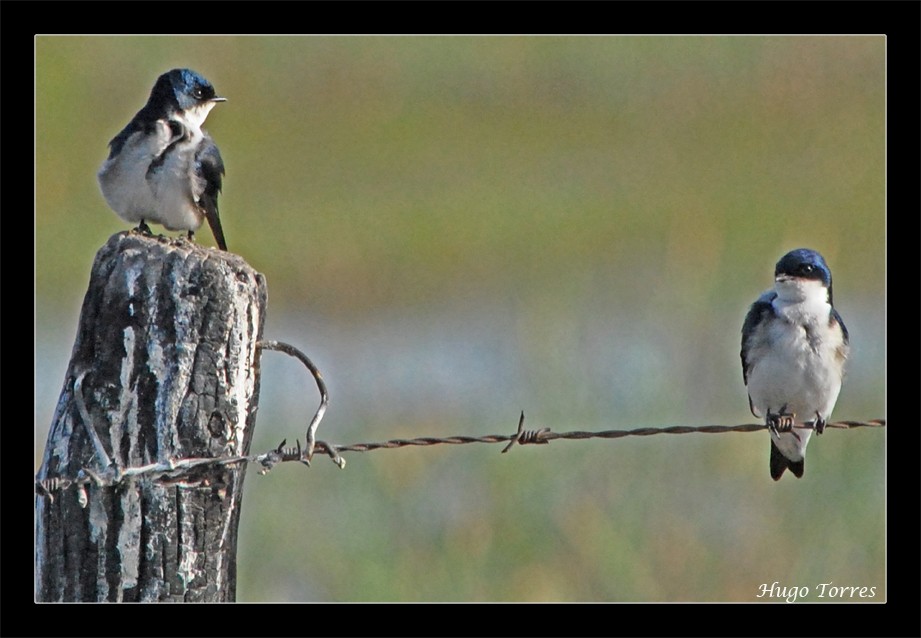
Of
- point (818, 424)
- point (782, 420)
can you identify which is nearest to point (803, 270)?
point (782, 420)

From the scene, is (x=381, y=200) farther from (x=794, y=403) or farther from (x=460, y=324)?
(x=794, y=403)

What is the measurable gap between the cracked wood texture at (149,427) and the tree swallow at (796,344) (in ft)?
11.5

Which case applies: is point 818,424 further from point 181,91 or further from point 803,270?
point 181,91

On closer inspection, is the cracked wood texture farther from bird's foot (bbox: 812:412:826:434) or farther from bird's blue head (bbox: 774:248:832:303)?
bird's blue head (bbox: 774:248:832:303)

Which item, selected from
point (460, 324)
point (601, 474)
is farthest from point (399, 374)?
point (601, 474)

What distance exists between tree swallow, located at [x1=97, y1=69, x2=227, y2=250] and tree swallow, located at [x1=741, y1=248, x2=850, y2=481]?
2.59 meters

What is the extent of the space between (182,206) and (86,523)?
2589mm

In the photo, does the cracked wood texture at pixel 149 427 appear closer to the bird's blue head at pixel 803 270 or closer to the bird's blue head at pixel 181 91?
the bird's blue head at pixel 181 91

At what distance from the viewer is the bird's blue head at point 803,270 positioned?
6980mm

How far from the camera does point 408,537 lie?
754 cm

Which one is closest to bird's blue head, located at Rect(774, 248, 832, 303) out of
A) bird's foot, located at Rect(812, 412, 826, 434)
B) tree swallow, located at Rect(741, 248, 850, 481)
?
tree swallow, located at Rect(741, 248, 850, 481)

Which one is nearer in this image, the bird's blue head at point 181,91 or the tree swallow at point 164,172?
the tree swallow at point 164,172

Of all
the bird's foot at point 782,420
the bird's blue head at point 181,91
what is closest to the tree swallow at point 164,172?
the bird's blue head at point 181,91

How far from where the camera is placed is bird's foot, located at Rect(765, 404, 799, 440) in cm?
688
